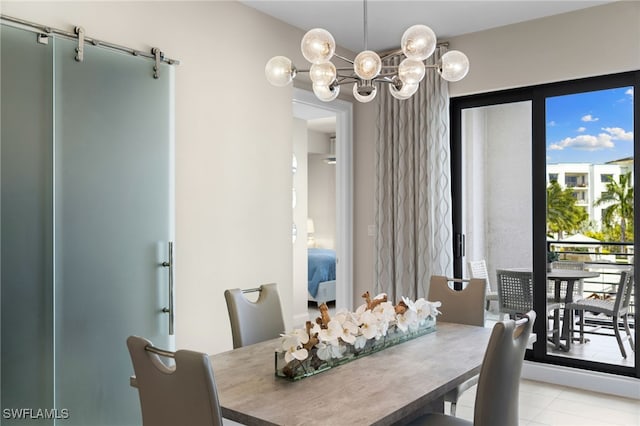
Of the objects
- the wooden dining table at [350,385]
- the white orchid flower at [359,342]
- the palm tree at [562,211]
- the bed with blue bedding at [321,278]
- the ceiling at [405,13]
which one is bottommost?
the bed with blue bedding at [321,278]

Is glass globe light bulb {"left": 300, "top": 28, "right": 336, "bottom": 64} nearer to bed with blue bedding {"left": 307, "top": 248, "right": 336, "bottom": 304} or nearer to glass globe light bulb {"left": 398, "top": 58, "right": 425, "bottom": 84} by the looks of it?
glass globe light bulb {"left": 398, "top": 58, "right": 425, "bottom": 84}

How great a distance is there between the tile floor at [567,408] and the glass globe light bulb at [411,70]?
2101 millimetres

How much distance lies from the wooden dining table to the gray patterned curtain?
2.08 meters

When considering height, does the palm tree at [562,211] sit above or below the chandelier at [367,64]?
below

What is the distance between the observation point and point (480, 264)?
4688mm

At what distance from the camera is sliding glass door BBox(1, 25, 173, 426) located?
241cm

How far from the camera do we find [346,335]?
2.02m

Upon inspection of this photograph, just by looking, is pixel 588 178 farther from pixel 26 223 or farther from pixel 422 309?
pixel 26 223

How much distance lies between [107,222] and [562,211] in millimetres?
3327

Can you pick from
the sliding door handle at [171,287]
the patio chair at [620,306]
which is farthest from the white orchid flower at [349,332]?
the patio chair at [620,306]

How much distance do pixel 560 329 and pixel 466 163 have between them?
62.7 inches

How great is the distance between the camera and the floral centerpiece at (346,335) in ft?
6.09

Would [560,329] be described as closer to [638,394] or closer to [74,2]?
[638,394]

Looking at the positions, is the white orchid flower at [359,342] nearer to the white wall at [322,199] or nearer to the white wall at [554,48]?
the white wall at [554,48]
